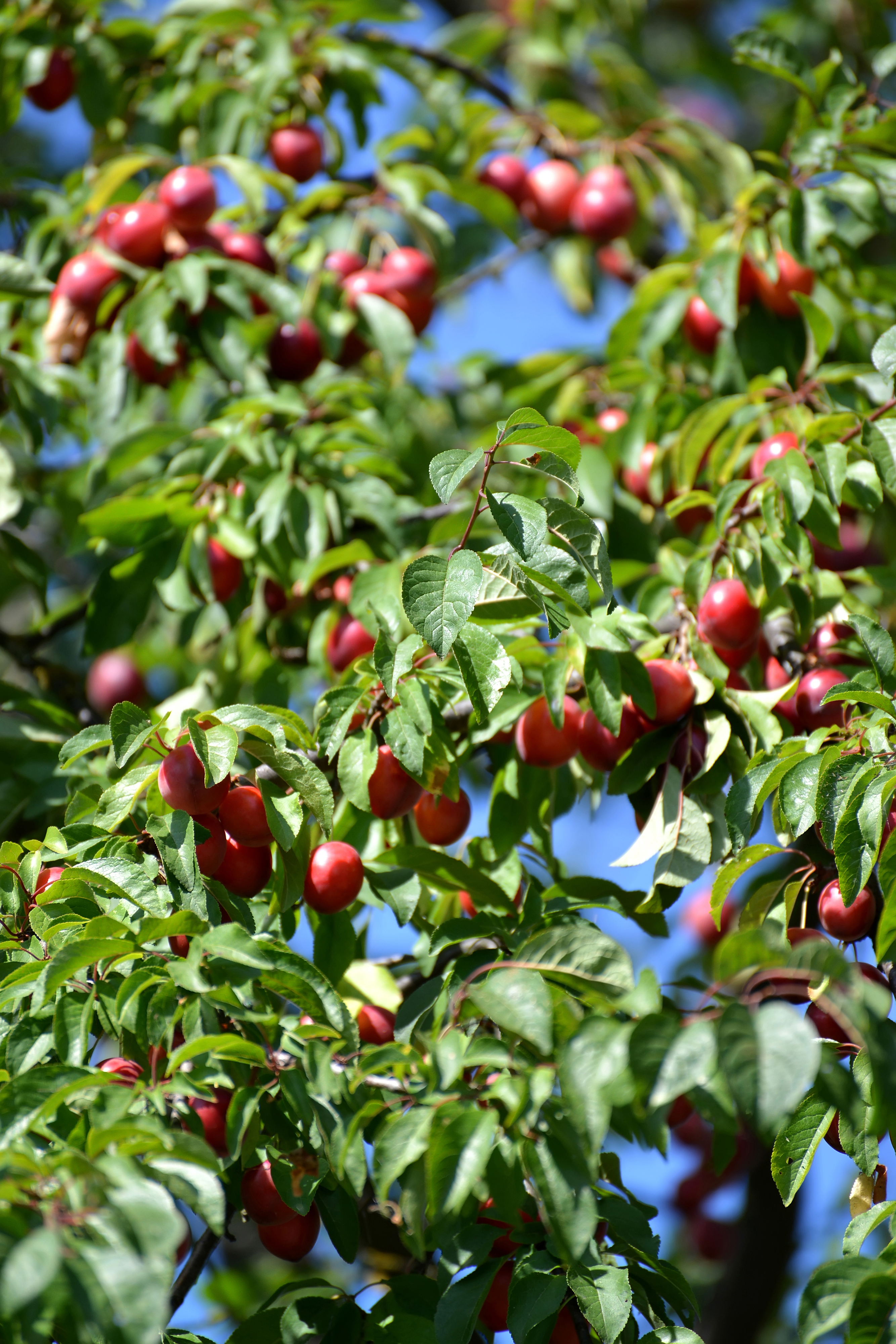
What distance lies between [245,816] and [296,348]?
1356 mm

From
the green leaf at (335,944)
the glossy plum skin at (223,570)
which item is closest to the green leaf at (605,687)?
the green leaf at (335,944)

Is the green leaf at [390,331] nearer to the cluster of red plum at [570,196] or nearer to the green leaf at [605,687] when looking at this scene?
the cluster of red plum at [570,196]

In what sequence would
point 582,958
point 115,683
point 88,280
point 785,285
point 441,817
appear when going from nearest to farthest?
point 582,958 → point 441,817 → point 785,285 → point 88,280 → point 115,683

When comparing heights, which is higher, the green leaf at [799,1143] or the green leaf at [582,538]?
the green leaf at [582,538]

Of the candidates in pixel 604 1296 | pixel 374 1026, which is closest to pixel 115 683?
pixel 374 1026

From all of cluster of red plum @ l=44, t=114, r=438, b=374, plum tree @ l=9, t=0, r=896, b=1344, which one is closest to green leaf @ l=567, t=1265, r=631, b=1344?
plum tree @ l=9, t=0, r=896, b=1344

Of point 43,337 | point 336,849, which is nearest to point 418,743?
point 336,849

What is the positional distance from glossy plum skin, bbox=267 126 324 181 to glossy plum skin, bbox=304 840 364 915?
5.96ft

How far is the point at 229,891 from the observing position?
1458 millimetres

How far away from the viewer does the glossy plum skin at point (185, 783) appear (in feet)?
4.24

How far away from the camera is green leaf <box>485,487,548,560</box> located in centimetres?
123

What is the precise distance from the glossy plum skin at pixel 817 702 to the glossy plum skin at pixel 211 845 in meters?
0.79

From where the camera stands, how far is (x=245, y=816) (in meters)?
1.40

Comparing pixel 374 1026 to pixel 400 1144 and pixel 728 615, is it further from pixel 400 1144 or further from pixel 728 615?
pixel 728 615
